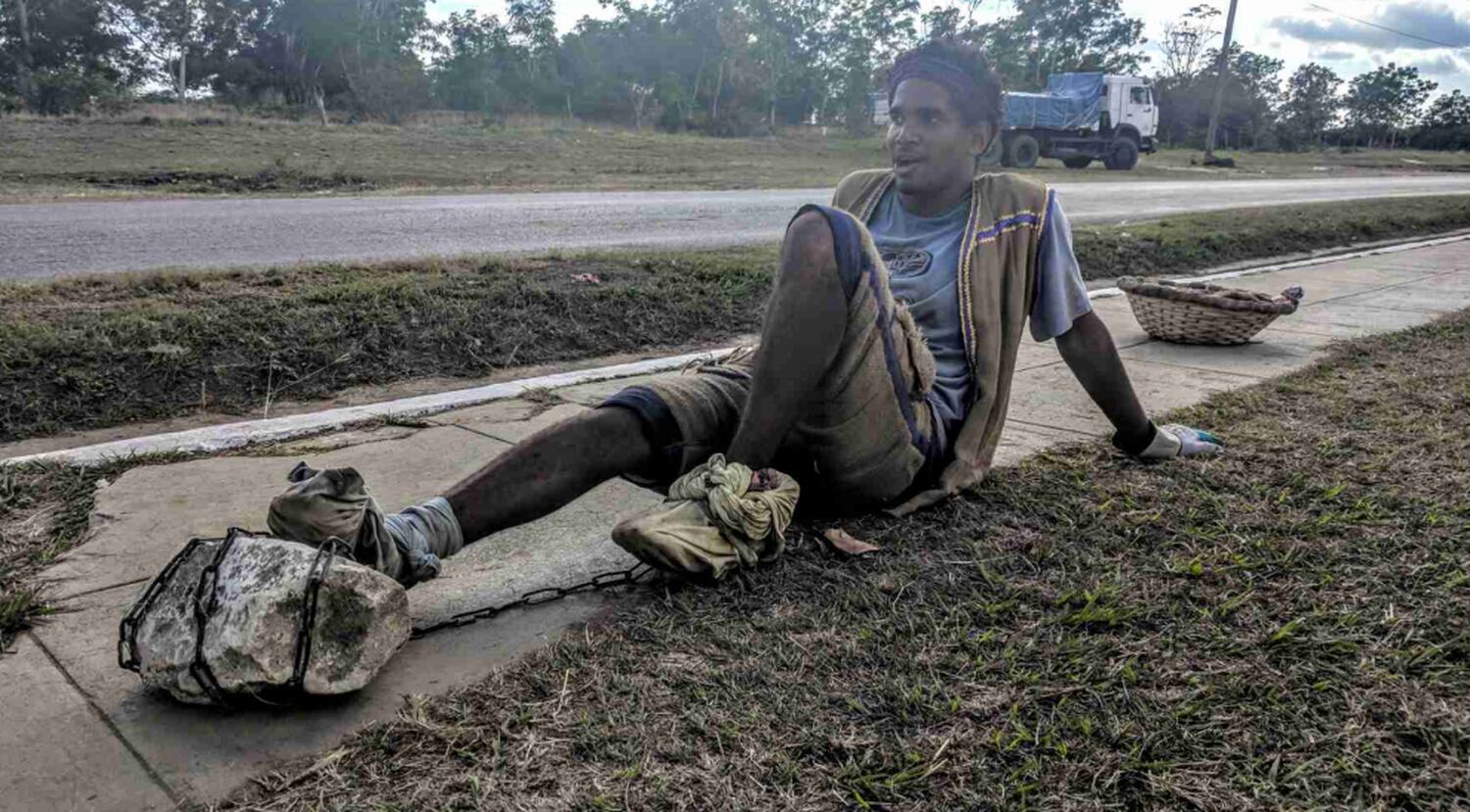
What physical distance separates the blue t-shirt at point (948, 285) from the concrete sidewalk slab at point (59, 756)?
190cm

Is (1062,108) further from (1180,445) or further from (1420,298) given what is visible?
(1180,445)

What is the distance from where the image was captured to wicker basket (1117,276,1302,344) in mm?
5281

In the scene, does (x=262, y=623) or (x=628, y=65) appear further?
(x=628, y=65)

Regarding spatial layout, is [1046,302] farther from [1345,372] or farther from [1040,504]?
[1345,372]

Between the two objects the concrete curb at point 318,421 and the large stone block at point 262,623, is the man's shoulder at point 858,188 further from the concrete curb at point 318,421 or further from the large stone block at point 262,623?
the large stone block at point 262,623

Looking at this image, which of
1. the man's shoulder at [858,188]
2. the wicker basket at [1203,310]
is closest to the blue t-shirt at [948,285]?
Answer: the man's shoulder at [858,188]

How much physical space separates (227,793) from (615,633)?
2.47 feet

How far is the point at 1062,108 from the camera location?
27.9 meters

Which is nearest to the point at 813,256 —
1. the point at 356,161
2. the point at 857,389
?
the point at 857,389

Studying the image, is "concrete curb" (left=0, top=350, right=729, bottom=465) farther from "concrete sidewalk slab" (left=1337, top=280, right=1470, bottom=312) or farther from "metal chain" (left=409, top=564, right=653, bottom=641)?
"concrete sidewalk slab" (left=1337, top=280, right=1470, bottom=312)

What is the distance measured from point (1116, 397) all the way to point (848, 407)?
3.35 feet

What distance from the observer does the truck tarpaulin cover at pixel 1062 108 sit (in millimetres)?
27859

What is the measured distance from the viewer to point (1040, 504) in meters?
2.98

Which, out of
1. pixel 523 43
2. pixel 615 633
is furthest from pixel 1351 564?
pixel 523 43
